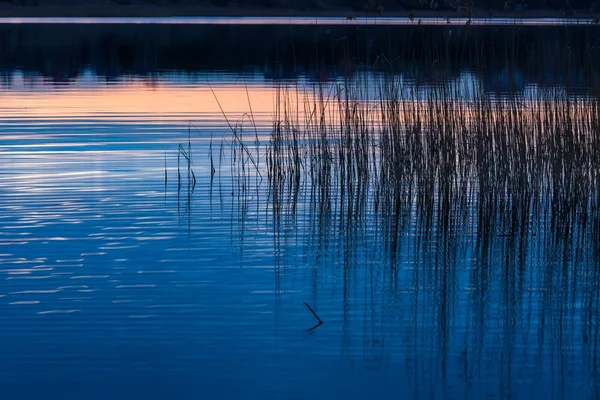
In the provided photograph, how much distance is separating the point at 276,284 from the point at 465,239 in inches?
57.3

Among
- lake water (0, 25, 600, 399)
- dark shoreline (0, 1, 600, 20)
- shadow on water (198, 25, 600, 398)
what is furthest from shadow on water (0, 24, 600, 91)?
dark shoreline (0, 1, 600, 20)

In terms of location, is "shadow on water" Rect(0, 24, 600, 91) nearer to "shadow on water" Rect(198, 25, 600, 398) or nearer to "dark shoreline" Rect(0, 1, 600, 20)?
"shadow on water" Rect(198, 25, 600, 398)

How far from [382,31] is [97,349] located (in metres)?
32.8

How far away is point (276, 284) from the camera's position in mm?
4812

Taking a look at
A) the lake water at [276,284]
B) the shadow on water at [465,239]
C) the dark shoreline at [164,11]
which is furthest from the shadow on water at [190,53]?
the dark shoreline at [164,11]

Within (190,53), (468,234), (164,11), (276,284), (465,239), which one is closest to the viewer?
(276,284)

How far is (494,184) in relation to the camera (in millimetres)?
6355

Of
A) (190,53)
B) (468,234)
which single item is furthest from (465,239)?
(190,53)

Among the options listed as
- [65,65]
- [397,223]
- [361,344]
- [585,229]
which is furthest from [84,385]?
[65,65]

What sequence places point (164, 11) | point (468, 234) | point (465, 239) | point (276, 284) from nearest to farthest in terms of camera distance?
point (276, 284) → point (465, 239) → point (468, 234) → point (164, 11)

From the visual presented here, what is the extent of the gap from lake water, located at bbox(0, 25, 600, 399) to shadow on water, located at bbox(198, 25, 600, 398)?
16 mm

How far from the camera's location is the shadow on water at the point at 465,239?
3.85 metres

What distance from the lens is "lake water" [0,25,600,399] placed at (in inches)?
141

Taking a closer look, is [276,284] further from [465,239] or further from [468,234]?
[468,234]
